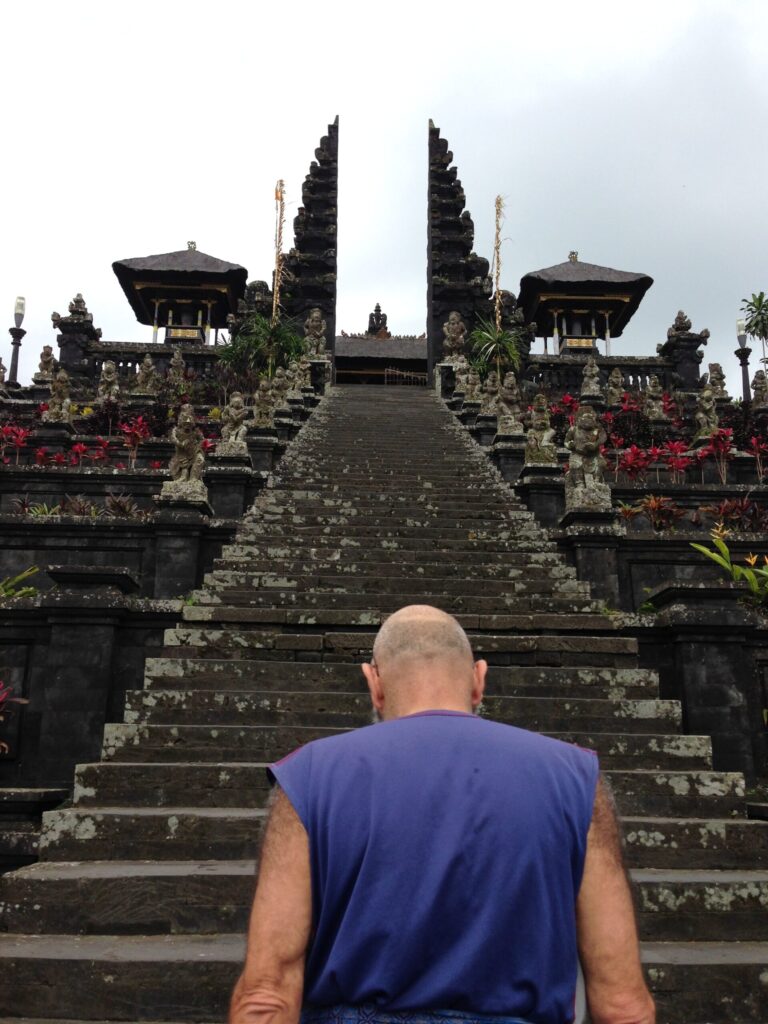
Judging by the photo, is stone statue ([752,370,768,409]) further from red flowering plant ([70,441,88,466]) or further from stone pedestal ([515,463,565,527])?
red flowering plant ([70,441,88,466])

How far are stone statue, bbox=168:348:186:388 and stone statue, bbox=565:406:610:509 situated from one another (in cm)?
1582

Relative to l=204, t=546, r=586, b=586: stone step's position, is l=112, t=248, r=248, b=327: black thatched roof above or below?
above

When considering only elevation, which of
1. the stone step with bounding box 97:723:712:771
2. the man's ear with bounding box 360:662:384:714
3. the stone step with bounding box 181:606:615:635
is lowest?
the stone step with bounding box 97:723:712:771

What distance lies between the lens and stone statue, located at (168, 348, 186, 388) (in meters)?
23.8

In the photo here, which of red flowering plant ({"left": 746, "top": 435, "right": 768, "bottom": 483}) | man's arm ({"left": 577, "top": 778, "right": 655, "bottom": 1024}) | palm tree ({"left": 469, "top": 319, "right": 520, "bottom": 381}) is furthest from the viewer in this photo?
palm tree ({"left": 469, "top": 319, "right": 520, "bottom": 381})

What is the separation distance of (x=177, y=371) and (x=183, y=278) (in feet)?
36.2

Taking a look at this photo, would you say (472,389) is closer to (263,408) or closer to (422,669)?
(263,408)

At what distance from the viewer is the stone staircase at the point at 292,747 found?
11.9ft

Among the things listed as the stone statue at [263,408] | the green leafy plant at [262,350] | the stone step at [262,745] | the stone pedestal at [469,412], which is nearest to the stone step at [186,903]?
the stone step at [262,745]

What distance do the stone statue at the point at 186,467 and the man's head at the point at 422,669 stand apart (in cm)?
781

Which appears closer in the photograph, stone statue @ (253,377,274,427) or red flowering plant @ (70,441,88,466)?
stone statue @ (253,377,274,427)

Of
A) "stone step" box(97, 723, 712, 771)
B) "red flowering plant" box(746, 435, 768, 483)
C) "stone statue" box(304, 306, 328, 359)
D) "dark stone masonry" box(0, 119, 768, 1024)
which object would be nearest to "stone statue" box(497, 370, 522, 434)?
"dark stone masonry" box(0, 119, 768, 1024)

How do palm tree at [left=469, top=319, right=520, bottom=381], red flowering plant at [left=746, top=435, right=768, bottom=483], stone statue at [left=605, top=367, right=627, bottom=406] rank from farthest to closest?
1. palm tree at [left=469, top=319, right=520, bottom=381]
2. stone statue at [left=605, top=367, right=627, bottom=406]
3. red flowering plant at [left=746, top=435, right=768, bottom=483]

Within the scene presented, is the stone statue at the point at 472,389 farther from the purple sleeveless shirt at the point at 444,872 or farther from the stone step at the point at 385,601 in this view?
the purple sleeveless shirt at the point at 444,872
